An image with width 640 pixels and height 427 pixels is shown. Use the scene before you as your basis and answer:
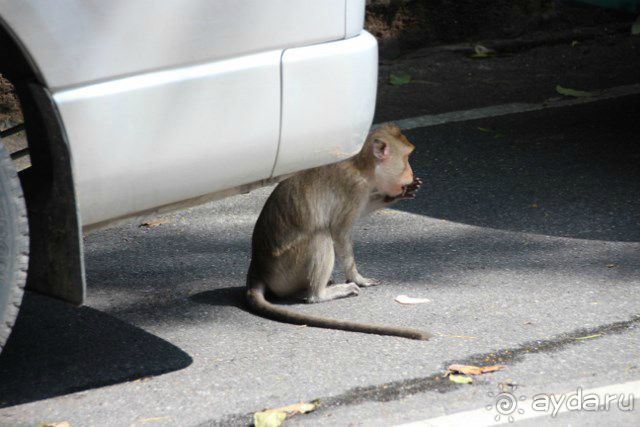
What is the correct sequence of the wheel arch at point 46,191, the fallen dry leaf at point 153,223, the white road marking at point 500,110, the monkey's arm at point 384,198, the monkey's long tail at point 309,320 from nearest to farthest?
the wheel arch at point 46,191 → the monkey's long tail at point 309,320 → the monkey's arm at point 384,198 → the fallen dry leaf at point 153,223 → the white road marking at point 500,110

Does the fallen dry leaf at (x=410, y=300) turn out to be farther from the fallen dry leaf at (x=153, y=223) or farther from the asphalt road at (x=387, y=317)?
the fallen dry leaf at (x=153, y=223)

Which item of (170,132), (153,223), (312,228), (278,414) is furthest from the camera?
(153,223)

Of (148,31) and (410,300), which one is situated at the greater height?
(148,31)

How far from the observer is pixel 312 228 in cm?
421

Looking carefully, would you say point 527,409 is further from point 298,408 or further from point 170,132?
point 170,132

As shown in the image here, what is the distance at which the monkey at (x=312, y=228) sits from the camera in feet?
13.8

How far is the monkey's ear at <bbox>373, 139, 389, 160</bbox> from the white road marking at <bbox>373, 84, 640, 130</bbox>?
2.19m

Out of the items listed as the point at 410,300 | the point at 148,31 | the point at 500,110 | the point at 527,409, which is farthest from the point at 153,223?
the point at 500,110

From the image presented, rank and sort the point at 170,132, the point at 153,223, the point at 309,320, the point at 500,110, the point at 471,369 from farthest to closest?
1. the point at 500,110
2. the point at 153,223
3. the point at 309,320
4. the point at 471,369
5. the point at 170,132

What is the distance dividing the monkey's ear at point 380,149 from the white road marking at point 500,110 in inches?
86.1

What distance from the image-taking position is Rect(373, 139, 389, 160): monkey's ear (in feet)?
14.1

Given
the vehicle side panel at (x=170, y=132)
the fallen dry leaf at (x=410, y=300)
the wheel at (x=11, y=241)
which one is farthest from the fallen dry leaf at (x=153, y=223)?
the wheel at (x=11, y=241)

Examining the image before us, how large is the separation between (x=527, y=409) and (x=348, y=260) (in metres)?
1.22

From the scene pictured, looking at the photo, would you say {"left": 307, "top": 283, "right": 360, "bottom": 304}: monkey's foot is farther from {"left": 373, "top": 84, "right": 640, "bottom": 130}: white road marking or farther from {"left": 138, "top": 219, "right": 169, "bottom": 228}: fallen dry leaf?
{"left": 373, "top": 84, "right": 640, "bottom": 130}: white road marking
